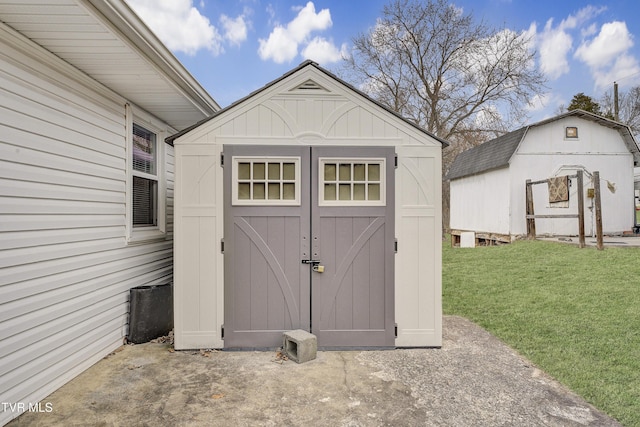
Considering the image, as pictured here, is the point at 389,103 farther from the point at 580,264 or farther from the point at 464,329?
the point at 464,329

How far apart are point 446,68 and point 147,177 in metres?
17.0

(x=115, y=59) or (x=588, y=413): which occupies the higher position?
(x=115, y=59)

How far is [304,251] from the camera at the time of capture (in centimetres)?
377

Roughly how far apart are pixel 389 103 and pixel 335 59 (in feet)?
12.1

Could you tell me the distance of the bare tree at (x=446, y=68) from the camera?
56.1 feet

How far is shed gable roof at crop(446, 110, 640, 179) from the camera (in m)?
10.9

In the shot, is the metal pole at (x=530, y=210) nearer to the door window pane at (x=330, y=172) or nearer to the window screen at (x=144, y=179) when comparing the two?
the door window pane at (x=330, y=172)

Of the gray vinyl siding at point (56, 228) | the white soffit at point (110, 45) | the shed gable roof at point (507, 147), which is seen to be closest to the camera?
the white soffit at point (110, 45)

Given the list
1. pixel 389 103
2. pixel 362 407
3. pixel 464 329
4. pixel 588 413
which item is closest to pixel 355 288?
pixel 362 407

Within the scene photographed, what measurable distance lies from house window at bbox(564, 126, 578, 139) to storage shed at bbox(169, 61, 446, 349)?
9.81 m

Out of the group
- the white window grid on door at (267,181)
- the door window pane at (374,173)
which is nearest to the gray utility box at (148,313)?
the white window grid on door at (267,181)

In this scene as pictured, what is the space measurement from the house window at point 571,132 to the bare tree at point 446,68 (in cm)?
643

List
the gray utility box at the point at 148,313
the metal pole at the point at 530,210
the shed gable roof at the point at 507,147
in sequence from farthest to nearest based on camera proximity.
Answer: the shed gable roof at the point at 507,147
the metal pole at the point at 530,210
the gray utility box at the point at 148,313

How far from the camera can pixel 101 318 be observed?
11.9 feet
